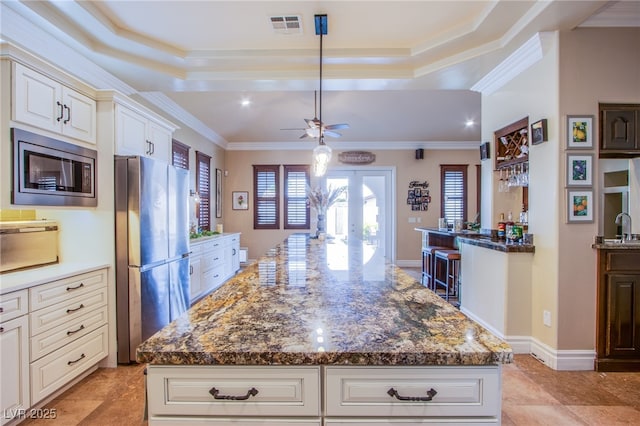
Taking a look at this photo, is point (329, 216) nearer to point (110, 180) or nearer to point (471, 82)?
point (471, 82)

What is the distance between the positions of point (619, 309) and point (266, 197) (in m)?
6.07

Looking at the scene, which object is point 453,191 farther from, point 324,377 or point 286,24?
point 324,377

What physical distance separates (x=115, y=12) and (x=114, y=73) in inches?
37.2

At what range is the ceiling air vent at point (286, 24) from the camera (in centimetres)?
262

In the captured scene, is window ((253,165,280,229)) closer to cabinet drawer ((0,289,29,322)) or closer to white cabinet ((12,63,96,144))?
white cabinet ((12,63,96,144))

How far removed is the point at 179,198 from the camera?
344 centimetres

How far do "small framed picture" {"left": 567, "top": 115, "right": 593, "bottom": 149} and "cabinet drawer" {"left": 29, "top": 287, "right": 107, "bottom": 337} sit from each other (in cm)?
399

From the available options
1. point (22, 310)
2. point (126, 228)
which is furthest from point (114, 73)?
point (22, 310)

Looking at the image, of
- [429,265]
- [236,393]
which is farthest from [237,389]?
[429,265]

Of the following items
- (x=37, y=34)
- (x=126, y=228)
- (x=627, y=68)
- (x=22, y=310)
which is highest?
(x=37, y=34)

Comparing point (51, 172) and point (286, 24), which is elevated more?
point (286, 24)

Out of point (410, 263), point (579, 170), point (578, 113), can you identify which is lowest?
point (410, 263)

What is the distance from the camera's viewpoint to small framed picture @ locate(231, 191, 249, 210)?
728cm

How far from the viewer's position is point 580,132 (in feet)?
8.45
